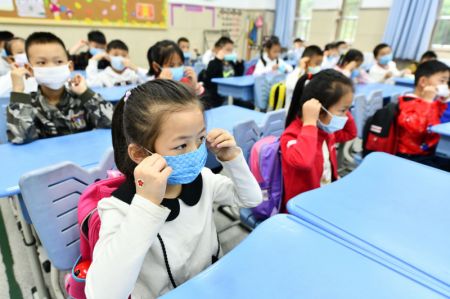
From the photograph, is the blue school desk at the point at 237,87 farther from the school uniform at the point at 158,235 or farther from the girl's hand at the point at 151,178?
the girl's hand at the point at 151,178

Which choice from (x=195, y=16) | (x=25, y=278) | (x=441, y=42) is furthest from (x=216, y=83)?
(x=441, y=42)

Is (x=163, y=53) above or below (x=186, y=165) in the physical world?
above

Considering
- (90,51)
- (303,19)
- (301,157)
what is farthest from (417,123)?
(303,19)

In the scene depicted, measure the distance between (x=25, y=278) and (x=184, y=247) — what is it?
1338 mm

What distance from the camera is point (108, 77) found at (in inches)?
143

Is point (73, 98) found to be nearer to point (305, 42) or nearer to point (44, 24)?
point (44, 24)

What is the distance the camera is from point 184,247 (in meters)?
0.91

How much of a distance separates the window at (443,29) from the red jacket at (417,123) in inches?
207

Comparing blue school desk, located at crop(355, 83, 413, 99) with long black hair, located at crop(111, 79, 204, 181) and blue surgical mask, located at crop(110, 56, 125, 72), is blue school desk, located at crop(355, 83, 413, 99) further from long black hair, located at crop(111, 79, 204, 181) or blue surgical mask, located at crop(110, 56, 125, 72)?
long black hair, located at crop(111, 79, 204, 181)

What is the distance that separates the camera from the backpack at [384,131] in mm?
2176

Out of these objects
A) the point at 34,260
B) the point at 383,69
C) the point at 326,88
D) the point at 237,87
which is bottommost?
the point at 34,260

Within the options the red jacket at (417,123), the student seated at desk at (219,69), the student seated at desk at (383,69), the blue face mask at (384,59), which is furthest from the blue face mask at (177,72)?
the blue face mask at (384,59)

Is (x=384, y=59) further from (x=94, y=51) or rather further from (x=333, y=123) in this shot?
(x=94, y=51)

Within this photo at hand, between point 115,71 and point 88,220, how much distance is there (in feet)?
10.8
